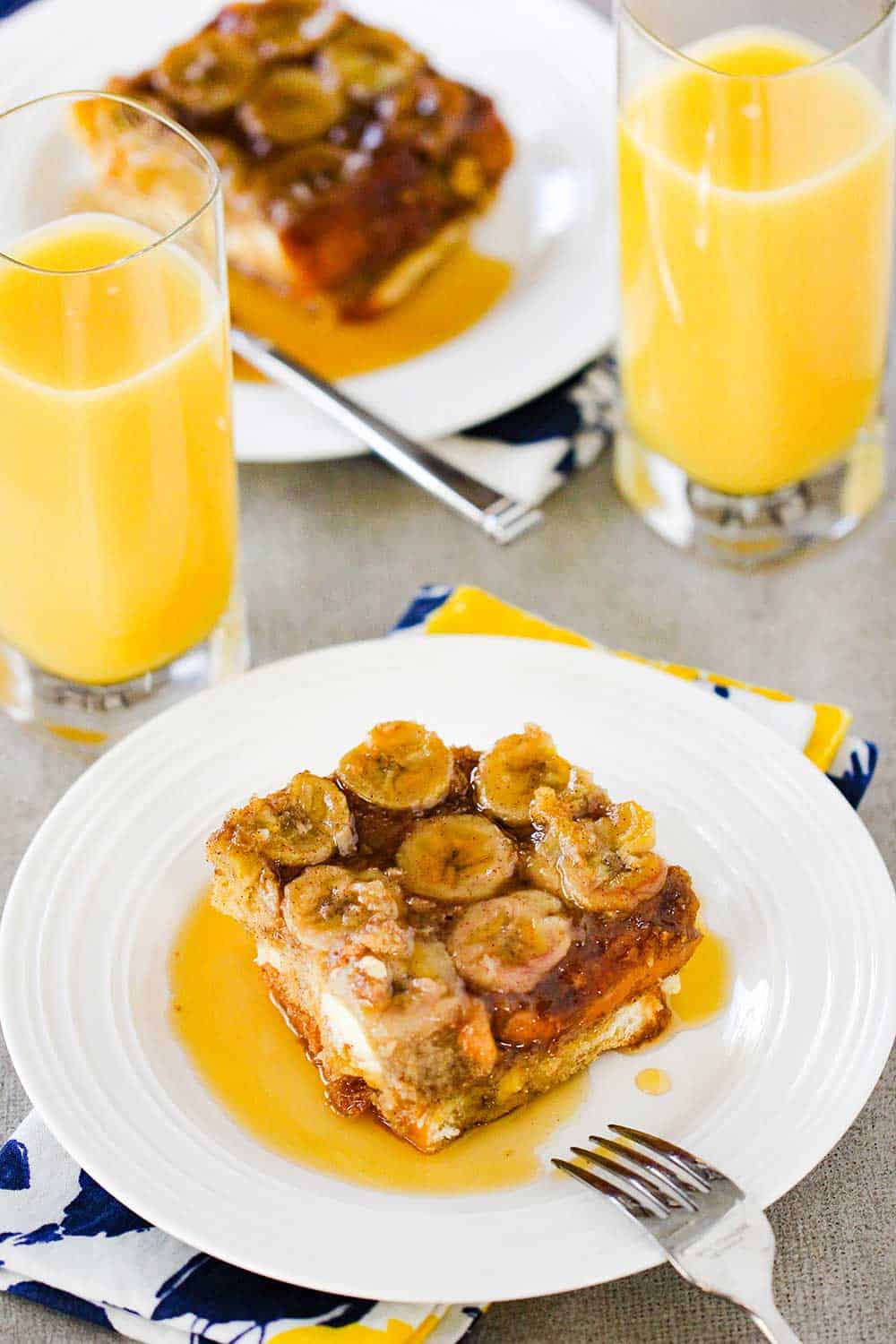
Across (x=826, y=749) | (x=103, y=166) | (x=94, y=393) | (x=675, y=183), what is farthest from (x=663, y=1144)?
(x=103, y=166)

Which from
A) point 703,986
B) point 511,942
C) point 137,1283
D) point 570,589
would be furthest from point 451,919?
point 570,589

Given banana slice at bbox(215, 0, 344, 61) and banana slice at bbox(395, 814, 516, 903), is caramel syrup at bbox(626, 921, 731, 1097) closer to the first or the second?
banana slice at bbox(395, 814, 516, 903)

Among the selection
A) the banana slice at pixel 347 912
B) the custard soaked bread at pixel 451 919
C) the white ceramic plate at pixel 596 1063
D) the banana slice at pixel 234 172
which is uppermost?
the banana slice at pixel 234 172

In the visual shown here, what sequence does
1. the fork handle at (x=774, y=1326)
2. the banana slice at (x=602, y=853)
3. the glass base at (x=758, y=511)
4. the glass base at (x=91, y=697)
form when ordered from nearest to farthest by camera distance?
1. the fork handle at (x=774, y=1326)
2. the banana slice at (x=602, y=853)
3. the glass base at (x=91, y=697)
4. the glass base at (x=758, y=511)

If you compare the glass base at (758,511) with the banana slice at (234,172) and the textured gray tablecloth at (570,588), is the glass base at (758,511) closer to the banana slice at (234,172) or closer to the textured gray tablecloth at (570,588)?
the textured gray tablecloth at (570,588)

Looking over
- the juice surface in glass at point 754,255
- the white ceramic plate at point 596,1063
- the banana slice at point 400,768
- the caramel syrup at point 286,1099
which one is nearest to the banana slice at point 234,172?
the juice surface in glass at point 754,255

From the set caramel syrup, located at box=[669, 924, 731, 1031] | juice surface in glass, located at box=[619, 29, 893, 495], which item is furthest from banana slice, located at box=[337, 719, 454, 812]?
juice surface in glass, located at box=[619, 29, 893, 495]

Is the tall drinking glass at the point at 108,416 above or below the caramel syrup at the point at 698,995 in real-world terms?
above
